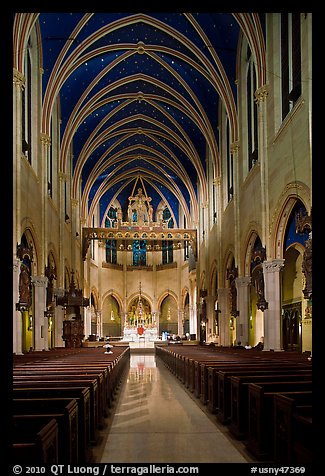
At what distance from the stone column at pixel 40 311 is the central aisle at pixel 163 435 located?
912 cm

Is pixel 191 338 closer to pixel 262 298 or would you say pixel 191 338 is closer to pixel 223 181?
pixel 223 181

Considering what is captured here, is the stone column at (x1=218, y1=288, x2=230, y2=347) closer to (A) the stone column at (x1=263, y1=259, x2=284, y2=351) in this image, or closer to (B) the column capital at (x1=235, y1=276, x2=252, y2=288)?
(B) the column capital at (x1=235, y1=276, x2=252, y2=288)

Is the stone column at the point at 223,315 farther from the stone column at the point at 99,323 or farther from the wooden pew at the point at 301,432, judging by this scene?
the wooden pew at the point at 301,432

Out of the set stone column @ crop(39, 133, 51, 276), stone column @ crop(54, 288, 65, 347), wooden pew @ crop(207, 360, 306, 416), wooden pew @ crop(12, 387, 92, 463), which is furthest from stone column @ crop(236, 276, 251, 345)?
wooden pew @ crop(12, 387, 92, 463)

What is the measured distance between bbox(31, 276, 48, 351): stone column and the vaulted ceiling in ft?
19.6

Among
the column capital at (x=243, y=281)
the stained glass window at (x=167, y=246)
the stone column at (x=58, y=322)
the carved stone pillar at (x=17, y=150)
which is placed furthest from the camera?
the stained glass window at (x=167, y=246)

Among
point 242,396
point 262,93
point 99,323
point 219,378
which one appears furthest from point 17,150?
point 99,323

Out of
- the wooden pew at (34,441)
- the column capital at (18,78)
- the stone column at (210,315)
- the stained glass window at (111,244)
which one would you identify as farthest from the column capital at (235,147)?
the stained glass window at (111,244)

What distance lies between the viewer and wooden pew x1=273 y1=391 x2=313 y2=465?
14.4 ft

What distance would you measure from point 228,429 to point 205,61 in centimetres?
1852

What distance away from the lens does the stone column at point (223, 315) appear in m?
26.0
